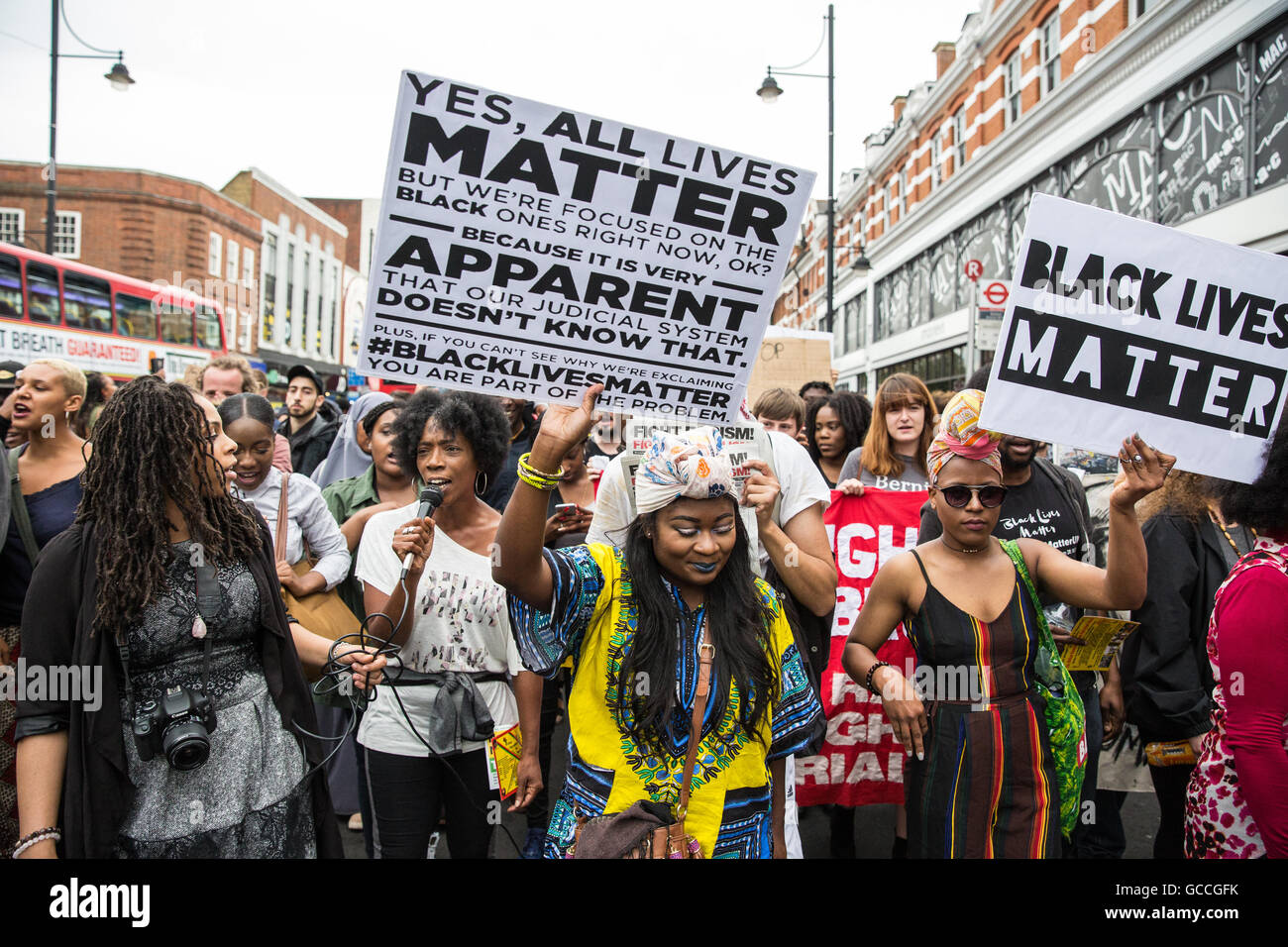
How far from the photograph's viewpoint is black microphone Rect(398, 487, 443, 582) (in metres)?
2.59

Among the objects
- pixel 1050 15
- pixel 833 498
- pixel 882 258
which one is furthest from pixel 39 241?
pixel 833 498

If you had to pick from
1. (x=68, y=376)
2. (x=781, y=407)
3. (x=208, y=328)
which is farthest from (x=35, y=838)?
(x=208, y=328)

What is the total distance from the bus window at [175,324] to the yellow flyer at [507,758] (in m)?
19.8

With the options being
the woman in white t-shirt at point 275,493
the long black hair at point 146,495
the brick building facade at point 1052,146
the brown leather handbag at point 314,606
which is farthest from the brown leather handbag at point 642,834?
the brick building facade at point 1052,146

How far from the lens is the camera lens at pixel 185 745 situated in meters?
2.04

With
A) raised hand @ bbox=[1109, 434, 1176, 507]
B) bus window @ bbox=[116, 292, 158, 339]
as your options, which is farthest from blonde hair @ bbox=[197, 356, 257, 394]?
bus window @ bbox=[116, 292, 158, 339]

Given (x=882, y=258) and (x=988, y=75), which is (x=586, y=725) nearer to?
(x=988, y=75)

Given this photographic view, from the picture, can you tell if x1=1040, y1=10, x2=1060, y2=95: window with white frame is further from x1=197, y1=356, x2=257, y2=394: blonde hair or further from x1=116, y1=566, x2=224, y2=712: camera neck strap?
x1=116, y1=566, x2=224, y2=712: camera neck strap

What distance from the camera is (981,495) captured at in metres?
2.63

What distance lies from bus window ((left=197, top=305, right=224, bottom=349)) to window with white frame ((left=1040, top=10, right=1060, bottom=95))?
21.6 meters

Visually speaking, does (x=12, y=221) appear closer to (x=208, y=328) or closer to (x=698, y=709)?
(x=208, y=328)

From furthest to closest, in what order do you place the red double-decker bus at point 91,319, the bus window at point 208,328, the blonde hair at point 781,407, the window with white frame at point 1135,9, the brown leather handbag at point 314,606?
the bus window at point 208,328 → the window with white frame at point 1135,9 → the red double-decker bus at point 91,319 → the blonde hair at point 781,407 → the brown leather handbag at point 314,606

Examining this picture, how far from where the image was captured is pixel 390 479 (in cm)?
464

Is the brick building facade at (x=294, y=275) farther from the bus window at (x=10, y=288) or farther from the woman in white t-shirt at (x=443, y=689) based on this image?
the woman in white t-shirt at (x=443, y=689)
